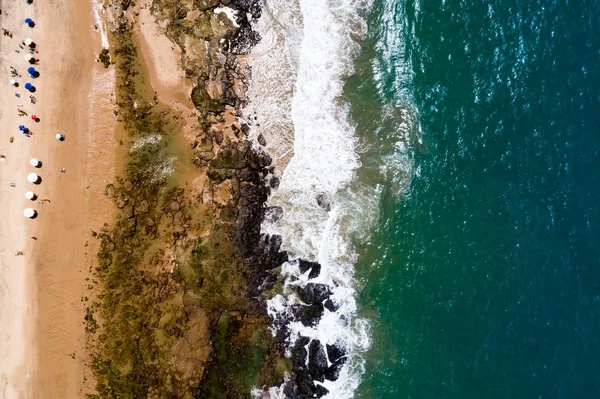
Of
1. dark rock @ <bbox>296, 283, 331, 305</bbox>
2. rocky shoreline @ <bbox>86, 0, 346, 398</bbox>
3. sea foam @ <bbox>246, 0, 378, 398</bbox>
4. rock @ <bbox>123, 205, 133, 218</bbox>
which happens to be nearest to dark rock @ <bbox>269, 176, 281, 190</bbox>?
sea foam @ <bbox>246, 0, 378, 398</bbox>

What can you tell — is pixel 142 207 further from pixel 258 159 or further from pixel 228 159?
pixel 258 159

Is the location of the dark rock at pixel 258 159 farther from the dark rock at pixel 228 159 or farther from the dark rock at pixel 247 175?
the dark rock at pixel 228 159

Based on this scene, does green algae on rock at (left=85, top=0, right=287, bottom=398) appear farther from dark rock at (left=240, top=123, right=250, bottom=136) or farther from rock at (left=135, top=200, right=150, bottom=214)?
dark rock at (left=240, top=123, right=250, bottom=136)

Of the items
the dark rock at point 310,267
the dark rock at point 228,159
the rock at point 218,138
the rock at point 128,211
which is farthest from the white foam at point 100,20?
the dark rock at point 310,267

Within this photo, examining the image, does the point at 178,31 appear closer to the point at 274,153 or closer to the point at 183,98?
the point at 183,98

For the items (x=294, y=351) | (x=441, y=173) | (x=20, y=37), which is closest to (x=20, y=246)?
(x=20, y=37)
